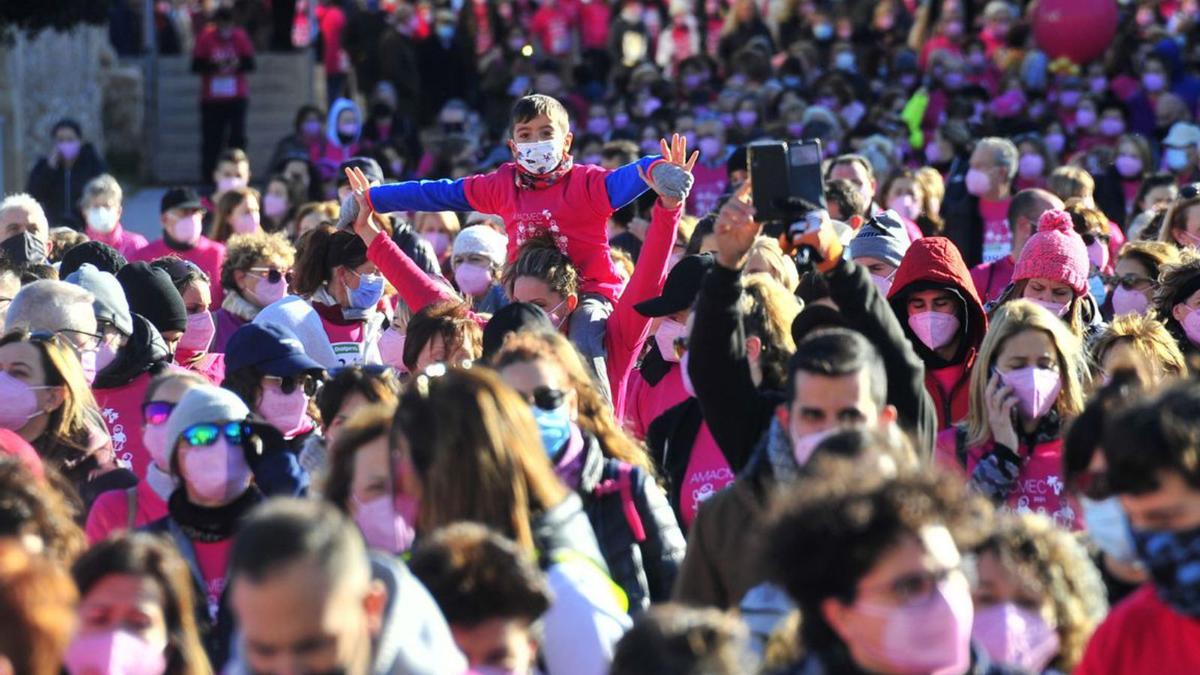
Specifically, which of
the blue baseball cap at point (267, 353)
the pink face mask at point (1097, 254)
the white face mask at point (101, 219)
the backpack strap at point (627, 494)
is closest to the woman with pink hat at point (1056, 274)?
the pink face mask at point (1097, 254)

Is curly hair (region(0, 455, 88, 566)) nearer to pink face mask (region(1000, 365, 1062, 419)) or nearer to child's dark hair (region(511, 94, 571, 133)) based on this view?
pink face mask (region(1000, 365, 1062, 419))

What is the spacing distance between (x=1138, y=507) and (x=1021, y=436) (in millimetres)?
2331

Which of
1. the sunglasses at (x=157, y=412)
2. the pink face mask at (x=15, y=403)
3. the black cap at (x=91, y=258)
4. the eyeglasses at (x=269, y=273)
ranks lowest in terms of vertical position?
the black cap at (x=91, y=258)

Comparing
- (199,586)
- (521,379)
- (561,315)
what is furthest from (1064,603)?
(561,315)

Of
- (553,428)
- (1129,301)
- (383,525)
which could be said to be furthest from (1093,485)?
(1129,301)

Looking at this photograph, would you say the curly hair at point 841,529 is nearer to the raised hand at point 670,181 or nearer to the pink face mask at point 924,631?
the pink face mask at point 924,631

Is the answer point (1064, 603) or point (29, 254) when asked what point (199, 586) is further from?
point (29, 254)

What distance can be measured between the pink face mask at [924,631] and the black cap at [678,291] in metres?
3.73

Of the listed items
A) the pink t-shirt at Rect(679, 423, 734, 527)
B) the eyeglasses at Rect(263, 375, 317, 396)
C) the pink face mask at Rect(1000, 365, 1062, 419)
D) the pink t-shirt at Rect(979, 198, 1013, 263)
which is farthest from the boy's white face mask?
the pink t-shirt at Rect(979, 198, 1013, 263)

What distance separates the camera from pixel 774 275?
8.08 meters

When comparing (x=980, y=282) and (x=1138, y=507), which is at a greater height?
(x=1138, y=507)

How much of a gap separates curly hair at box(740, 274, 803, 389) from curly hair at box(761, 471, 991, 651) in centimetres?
229

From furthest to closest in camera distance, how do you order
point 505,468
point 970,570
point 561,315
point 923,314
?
point 561,315 → point 923,314 → point 505,468 → point 970,570

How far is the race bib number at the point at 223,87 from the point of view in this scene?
906 inches
